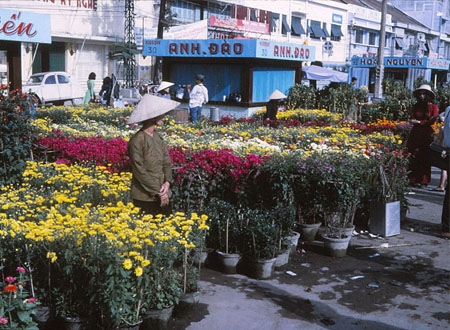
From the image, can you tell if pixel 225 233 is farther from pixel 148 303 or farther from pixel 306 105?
pixel 306 105

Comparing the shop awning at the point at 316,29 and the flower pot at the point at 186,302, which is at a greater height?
the shop awning at the point at 316,29

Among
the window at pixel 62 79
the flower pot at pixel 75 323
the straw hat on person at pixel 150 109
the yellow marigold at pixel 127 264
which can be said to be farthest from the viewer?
the window at pixel 62 79

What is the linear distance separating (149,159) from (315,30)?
154ft

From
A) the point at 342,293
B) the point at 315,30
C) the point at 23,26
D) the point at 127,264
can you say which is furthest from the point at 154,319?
the point at 315,30

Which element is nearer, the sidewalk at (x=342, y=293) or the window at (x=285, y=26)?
the sidewalk at (x=342, y=293)

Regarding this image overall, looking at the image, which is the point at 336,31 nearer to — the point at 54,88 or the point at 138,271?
the point at 54,88

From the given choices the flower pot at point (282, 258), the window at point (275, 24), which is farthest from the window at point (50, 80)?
the window at point (275, 24)

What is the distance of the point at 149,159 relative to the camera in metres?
5.72

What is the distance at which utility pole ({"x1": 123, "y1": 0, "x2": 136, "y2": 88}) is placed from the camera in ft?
115

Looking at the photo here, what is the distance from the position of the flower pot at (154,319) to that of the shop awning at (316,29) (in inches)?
1881

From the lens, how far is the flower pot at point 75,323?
4.68m

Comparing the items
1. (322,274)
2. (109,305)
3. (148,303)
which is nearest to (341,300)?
(322,274)

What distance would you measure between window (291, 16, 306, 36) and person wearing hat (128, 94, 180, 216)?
147 ft

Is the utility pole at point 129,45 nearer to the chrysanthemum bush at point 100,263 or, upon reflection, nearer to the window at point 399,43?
the chrysanthemum bush at point 100,263
